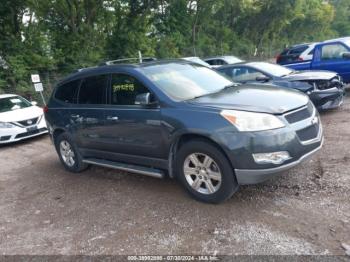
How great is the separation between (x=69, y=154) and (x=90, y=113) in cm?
122

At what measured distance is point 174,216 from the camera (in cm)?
408

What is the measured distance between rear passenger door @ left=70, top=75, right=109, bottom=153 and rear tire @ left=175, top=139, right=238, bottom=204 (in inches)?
62.6

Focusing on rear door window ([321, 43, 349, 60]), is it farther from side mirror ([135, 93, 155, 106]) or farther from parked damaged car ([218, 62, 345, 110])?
side mirror ([135, 93, 155, 106])

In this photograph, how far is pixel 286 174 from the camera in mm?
4777

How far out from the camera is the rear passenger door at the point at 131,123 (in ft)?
14.7

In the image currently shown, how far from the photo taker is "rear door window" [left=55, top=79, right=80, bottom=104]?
582cm

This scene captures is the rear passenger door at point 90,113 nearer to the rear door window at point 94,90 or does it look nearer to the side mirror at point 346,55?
the rear door window at point 94,90

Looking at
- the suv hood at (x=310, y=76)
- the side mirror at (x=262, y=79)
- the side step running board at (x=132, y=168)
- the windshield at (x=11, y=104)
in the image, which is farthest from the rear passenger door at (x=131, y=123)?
the windshield at (x=11, y=104)

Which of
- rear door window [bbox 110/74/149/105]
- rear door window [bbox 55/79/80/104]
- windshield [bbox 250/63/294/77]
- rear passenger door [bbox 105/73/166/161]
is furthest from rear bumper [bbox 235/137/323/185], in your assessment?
windshield [bbox 250/63/294/77]

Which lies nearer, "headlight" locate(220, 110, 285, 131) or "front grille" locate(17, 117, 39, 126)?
"headlight" locate(220, 110, 285, 131)

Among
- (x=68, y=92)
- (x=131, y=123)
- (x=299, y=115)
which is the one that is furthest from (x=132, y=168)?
(x=299, y=115)

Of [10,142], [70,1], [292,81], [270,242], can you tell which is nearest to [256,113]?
[270,242]

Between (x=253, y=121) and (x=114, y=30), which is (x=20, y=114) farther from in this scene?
(x=114, y=30)

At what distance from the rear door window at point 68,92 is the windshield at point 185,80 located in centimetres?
158
